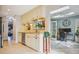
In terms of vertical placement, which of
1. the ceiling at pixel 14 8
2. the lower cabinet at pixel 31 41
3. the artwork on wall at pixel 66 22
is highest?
the ceiling at pixel 14 8

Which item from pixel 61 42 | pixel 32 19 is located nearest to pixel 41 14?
pixel 32 19

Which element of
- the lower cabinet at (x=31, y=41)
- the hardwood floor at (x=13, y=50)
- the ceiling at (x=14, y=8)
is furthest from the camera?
the lower cabinet at (x=31, y=41)

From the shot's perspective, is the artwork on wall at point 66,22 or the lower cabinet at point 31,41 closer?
the artwork on wall at point 66,22

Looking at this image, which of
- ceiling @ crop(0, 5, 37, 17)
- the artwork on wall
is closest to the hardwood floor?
ceiling @ crop(0, 5, 37, 17)

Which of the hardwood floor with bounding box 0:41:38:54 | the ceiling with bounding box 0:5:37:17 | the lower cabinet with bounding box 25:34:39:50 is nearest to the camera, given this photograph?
the ceiling with bounding box 0:5:37:17

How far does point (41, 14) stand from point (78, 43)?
4.34 ft

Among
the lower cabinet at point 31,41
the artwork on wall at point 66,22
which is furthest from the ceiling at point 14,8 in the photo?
the artwork on wall at point 66,22

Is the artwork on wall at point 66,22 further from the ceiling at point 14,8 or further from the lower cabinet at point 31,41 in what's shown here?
the lower cabinet at point 31,41

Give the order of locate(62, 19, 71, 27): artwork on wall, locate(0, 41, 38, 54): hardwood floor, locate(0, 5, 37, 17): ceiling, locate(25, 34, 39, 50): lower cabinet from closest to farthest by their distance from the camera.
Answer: locate(0, 5, 37, 17): ceiling → locate(0, 41, 38, 54): hardwood floor → locate(62, 19, 71, 27): artwork on wall → locate(25, 34, 39, 50): lower cabinet

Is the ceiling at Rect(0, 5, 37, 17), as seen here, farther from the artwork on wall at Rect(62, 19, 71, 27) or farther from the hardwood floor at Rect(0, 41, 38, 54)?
the artwork on wall at Rect(62, 19, 71, 27)

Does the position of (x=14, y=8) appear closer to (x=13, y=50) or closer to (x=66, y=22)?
(x=13, y=50)

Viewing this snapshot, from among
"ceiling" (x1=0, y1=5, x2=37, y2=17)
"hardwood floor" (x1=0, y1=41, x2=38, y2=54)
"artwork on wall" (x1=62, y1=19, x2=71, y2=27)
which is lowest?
"hardwood floor" (x1=0, y1=41, x2=38, y2=54)

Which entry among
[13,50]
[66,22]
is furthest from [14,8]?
[66,22]
